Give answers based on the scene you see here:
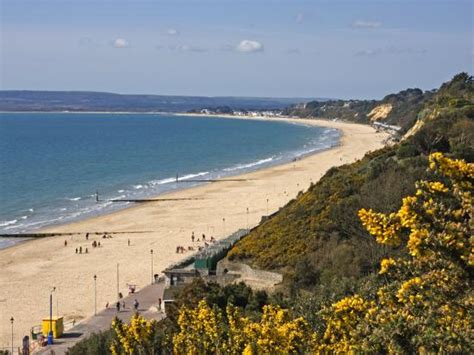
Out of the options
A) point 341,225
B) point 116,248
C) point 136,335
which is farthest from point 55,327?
point 116,248

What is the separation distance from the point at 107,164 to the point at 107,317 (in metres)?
58.2

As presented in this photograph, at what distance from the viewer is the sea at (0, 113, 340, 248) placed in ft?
172

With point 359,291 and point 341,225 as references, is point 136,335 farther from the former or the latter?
point 341,225

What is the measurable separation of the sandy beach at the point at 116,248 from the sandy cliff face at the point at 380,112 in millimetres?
98017

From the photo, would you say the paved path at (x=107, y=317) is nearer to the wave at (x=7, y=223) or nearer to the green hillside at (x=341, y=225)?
the green hillside at (x=341, y=225)

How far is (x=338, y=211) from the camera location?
2459 cm

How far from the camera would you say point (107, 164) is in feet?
266

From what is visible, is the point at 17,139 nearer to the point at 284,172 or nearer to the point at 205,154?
the point at 205,154

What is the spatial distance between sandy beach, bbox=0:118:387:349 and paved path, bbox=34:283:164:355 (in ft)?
5.23

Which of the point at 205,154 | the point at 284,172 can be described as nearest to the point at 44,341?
the point at 284,172

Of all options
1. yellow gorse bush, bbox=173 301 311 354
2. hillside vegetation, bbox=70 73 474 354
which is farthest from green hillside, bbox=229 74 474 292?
yellow gorse bush, bbox=173 301 311 354

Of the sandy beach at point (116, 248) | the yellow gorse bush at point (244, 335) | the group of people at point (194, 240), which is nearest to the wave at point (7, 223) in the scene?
the sandy beach at point (116, 248)

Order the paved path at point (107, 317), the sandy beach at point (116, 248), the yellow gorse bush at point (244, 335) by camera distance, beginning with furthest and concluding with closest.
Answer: the sandy beach at point (116, 248) < the paved path at point (107, 317) < the yellow gorse bush at point (244, 335)

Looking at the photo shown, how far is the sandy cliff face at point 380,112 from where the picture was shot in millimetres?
158250
